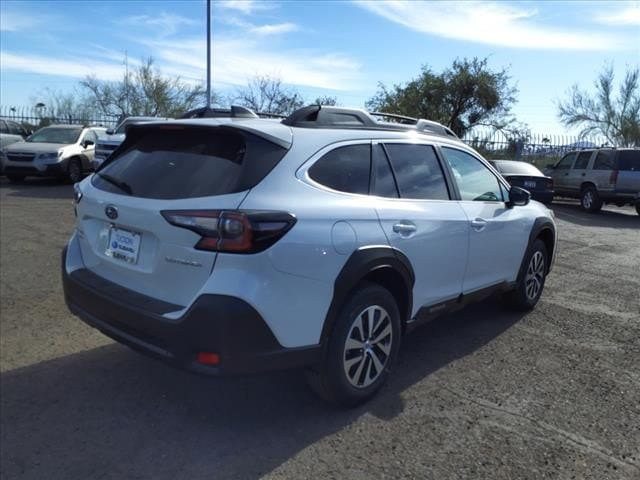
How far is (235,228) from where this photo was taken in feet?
9.32

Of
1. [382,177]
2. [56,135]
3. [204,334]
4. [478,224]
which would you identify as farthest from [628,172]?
[56,135]

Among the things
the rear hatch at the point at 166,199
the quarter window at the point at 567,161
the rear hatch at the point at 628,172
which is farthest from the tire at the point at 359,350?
the quarter window at the point at 567,161

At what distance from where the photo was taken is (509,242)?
5.01 meters

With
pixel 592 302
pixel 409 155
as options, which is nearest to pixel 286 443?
pixel 409 155

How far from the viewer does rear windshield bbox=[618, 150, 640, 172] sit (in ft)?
49.2

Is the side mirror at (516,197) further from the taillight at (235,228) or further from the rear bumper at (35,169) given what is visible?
the rear bumper at (35,169)

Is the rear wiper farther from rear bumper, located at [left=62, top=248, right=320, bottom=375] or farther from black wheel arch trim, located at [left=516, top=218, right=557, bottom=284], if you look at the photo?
black wheel arch trim, located at [left=516, top=218, right=557, bottom=284]

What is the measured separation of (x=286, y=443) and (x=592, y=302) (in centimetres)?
421

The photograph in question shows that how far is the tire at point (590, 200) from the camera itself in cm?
1559

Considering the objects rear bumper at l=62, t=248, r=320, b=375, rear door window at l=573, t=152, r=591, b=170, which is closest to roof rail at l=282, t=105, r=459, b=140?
rear bumper at l=62, t=248, r=320, b=375

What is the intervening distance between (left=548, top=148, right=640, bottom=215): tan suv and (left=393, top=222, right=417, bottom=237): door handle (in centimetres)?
1351

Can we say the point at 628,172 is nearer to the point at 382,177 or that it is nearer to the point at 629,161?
the point at 629,161

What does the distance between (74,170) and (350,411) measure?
1520cm

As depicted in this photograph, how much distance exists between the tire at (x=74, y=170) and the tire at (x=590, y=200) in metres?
14.6
